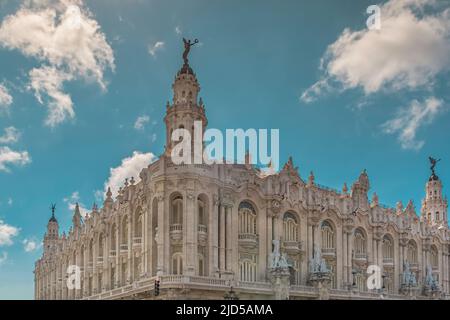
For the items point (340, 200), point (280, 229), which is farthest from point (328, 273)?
point (340, 200)

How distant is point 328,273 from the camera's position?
71.4 m

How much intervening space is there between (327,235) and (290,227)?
6808mm

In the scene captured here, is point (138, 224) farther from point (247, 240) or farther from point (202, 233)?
point (247, 240)

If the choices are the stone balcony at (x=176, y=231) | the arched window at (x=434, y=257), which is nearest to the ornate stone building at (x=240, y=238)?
the stone balcony at (x=176, y=231)

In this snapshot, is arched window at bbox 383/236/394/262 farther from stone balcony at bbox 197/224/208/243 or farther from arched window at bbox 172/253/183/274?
arched window at bbox 172/253/183/274

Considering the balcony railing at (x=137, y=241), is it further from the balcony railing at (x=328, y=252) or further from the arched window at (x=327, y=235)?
the arched window at (x=327, y=235)

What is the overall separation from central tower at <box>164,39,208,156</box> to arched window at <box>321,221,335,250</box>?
20.3 meters

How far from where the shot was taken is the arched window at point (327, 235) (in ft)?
255

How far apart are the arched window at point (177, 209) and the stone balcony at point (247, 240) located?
7.79 metres

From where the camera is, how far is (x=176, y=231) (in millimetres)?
62531

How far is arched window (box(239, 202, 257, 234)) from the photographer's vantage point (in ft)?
227
